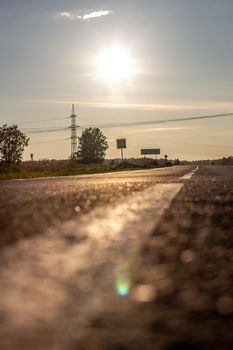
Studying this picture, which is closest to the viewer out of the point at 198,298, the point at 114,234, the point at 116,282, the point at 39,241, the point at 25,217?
the point at 198,298

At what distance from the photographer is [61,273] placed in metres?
2.77

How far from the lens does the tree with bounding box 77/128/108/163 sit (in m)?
167

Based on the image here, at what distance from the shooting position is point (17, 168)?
3282 inches

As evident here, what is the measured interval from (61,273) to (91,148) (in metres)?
166

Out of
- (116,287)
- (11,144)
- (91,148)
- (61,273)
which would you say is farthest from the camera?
(91,148)

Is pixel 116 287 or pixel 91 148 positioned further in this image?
pixel 91 148

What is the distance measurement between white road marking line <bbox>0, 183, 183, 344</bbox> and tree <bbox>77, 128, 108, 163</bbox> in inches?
6384

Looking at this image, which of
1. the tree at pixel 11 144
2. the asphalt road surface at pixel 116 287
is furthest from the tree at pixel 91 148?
the asphalt road surface at pixel 116 287

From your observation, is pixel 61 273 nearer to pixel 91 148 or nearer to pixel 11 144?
pixel 11 144

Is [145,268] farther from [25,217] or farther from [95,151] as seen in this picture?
[95,151]

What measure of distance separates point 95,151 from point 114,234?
163873 millimetres

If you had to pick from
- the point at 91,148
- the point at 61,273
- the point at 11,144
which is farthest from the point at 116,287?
the point at 91,148

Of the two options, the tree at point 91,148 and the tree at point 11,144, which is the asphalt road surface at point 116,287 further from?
the tree at point 91,148

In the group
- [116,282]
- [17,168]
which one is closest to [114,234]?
[116,282]
